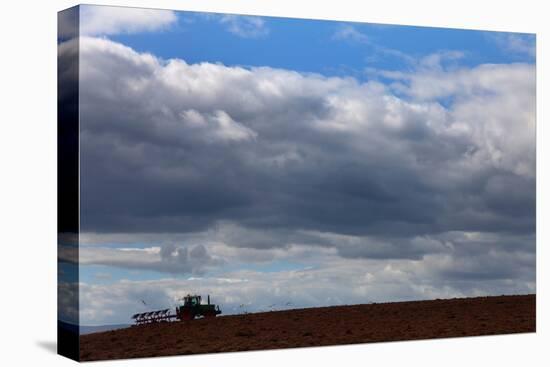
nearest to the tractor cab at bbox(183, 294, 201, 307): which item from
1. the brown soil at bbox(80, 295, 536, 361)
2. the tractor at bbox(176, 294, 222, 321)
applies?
the tractor at bbox(176, 294, 222, 321)

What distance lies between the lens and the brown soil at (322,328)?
1839cm

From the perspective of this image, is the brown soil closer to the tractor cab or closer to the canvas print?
the canvas print

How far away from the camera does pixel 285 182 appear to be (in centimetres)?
1941

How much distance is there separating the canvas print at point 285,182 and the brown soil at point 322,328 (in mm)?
31

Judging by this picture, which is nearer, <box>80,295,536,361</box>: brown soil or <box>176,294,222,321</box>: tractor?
<box>80,295,536,361</box>: brown soil

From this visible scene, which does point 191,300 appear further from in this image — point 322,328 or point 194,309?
point 322,328

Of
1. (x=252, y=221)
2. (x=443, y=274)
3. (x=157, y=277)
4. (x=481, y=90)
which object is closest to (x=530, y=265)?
(x=443, y=274)

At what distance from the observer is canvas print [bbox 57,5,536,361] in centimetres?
1809

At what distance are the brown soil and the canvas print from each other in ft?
0.10

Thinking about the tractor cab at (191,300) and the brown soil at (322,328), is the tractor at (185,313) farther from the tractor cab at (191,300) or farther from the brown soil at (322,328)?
the brown soil at (322,328)

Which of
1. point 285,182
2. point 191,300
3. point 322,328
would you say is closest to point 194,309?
point 191,300

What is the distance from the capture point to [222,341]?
1900 centimetres

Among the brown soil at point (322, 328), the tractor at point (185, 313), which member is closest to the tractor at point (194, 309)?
the tractor at point (185, 313)

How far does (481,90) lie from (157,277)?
7093mm
